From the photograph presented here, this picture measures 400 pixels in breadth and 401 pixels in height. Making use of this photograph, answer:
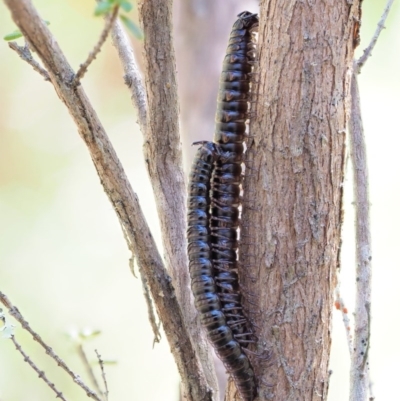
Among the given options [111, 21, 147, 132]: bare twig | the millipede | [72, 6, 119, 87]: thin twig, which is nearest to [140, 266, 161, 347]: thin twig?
the millipede

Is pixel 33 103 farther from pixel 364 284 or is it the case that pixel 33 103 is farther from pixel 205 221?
pixel 364 284

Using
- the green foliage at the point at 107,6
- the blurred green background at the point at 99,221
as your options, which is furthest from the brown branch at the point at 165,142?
the blurred green background at the point at 99,221

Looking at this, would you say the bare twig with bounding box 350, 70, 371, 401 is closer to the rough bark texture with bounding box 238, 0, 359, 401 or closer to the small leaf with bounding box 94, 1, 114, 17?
the rough bark texture with bounding box 238, 0, 359, 401

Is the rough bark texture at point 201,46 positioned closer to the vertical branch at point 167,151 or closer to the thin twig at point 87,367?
the vertical branch at point 167,151

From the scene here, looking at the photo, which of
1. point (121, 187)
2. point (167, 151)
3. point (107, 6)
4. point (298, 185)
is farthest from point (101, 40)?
point (167, 151)

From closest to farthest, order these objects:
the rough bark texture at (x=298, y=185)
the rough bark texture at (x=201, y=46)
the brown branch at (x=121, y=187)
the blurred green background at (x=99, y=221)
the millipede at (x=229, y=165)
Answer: the brown branch at (x=121, y=187), the rough bark texture at (x=298, y=185), the millipede at (x=229, y=165), the rough bark texture at (x=201, y=46), the blurred green background at (x=99, y=221)
